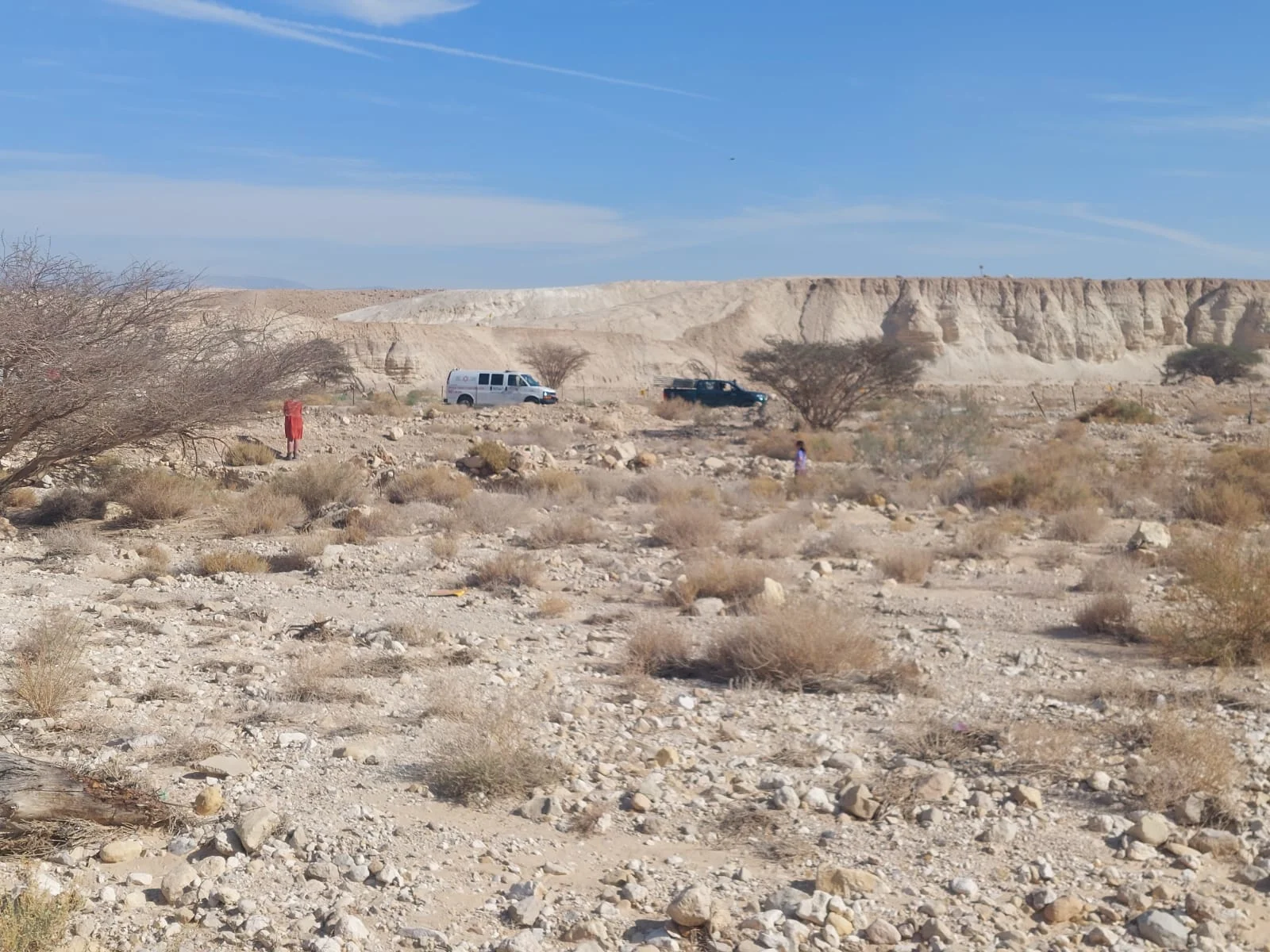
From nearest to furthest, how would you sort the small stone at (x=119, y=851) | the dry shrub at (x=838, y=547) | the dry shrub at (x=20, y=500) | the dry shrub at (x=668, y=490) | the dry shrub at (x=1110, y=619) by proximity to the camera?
the small stone at (x=119, y=851) → the dry shrub at (x=1110, y=619) → the dry shrub at (x=838, y=547) → the dry shrub at (x=20, y=500) → the dry shrub at (x=668, y=490)

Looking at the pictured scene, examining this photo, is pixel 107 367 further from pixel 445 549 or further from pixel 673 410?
pixel 673 410

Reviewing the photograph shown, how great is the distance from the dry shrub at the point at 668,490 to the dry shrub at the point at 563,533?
2502 mm

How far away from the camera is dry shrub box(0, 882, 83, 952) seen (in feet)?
13.0

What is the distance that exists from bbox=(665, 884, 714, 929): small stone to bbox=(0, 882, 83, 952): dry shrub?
2273 mm

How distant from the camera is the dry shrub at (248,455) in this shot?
20703mm

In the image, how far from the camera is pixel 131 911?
4645 millimetres

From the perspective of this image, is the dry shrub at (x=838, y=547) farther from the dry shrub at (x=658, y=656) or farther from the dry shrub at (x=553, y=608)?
the dry shrub at (x=658, y=656)

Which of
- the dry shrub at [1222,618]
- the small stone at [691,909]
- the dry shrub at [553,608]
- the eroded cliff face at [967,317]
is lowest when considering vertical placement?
the dry shrub at [553,608]

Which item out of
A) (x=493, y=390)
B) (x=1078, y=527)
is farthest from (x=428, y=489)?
(x=493, y=390)

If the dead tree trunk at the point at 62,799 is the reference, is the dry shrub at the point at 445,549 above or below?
below

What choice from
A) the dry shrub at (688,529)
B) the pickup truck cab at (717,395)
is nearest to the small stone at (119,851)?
the dry shrub at (688,529)

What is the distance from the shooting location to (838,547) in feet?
45.1

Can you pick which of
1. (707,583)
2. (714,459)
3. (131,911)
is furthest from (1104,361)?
(131,911)

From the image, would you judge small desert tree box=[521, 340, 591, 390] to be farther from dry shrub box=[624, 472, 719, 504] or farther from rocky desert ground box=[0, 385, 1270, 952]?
rocky desert ground box=[0, 385, 1270, 952]
